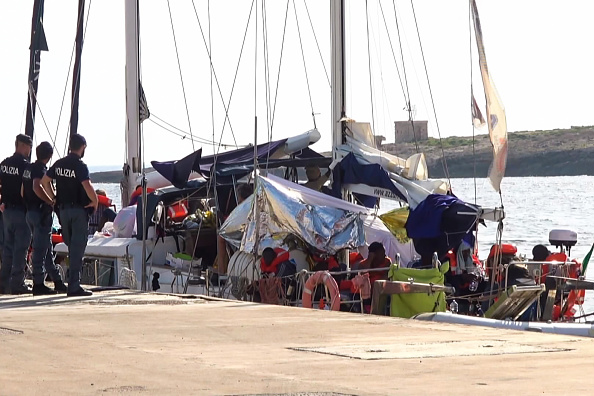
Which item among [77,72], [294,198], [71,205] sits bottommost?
[71,205]

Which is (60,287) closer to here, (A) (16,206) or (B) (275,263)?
(A) (16,206)

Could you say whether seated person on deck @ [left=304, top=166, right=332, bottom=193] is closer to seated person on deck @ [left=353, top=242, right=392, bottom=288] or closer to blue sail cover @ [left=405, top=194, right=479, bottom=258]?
blue sail cover @ [left=405, top=194, right=479, bottom=258]

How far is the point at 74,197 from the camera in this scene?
12211 millimetres

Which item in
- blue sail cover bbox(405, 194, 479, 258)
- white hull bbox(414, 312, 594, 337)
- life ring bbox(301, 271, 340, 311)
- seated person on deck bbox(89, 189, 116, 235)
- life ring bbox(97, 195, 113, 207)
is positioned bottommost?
white hull bbox(414, 312, 594, 337)

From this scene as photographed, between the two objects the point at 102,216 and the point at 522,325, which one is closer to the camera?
the point at 522,325

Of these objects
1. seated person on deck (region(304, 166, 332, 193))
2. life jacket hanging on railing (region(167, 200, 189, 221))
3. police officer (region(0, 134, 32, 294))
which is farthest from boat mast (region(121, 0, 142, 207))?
police officer (region(0, 134, 32, 294))

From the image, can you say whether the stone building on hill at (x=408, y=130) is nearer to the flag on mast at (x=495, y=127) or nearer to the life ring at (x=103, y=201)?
the life ring at (x=103, y=201)

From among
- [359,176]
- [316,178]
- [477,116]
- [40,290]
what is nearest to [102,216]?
[316,178]

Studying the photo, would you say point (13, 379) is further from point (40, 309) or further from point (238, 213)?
point (238, 213)

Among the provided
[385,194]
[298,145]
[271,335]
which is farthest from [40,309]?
[298,145]

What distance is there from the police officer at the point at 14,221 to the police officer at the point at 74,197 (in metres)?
0.67

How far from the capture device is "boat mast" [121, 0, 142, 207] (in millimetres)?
23219

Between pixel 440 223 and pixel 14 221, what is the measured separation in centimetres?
575

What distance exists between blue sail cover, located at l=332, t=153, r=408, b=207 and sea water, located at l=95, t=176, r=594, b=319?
51.3 inches
